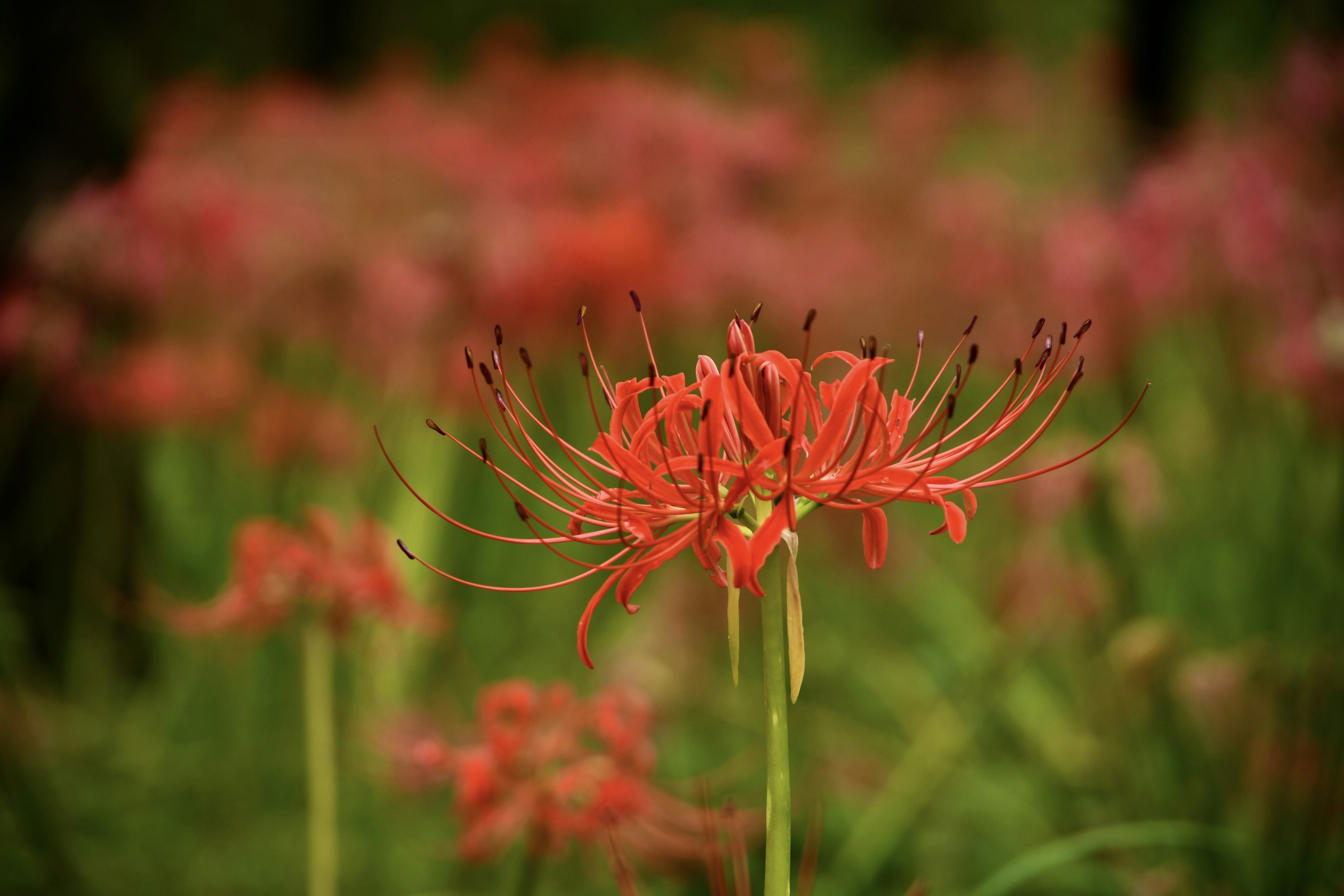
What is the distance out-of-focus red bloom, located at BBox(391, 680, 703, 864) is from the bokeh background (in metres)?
0.10

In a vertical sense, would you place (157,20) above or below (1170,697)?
above

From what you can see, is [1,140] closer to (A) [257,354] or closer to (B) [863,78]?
(A) [257,354]

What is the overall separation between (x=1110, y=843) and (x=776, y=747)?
735 millimetres

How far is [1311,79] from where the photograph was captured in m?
1.76

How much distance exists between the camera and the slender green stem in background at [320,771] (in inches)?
41.8

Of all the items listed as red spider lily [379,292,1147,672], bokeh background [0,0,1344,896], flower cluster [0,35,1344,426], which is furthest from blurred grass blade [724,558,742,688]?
flower cluster [0,35,1344,426]

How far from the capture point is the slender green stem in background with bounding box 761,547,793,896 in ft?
1.93

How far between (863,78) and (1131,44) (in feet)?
6.14

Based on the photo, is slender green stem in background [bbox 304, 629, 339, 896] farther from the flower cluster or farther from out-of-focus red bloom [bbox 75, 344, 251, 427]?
out-of-focus red bloom [bbox 75, 344, 251, 427]

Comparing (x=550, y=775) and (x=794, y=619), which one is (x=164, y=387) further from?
(x=794, y=619)

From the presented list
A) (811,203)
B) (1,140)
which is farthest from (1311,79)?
(1,140)

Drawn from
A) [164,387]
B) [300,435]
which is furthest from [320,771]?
[164,387]

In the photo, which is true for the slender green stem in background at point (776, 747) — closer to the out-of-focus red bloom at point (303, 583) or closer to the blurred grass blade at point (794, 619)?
the blurred grass blade at point (794, 619)

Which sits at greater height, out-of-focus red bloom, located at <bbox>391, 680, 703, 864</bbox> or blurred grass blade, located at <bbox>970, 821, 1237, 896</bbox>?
out-of-focus red bloom, located at <bbox>391, 680, 703, 864</bbox>
